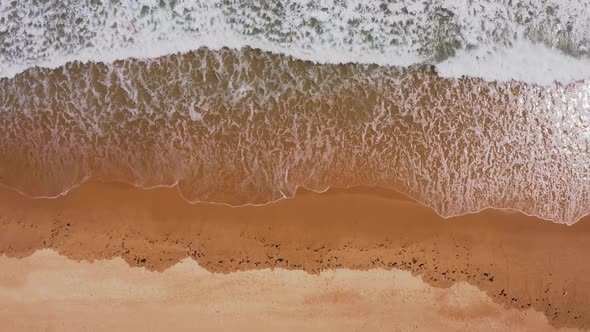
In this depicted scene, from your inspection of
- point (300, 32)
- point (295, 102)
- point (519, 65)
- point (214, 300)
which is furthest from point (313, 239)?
point (519, 65)

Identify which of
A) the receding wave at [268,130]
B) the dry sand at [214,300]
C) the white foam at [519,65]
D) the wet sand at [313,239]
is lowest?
the dry sand at [214,300]

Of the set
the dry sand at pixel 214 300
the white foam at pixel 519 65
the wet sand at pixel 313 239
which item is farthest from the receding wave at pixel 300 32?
the dry sand at pixel 214 300

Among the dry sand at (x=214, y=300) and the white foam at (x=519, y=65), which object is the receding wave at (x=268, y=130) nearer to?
the white foam at (x=519, y=65)

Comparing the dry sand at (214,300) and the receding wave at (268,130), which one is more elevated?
the receding wave at (268,130)

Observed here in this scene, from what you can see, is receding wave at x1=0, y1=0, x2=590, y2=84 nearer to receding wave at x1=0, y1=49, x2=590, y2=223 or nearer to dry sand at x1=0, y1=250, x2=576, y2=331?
receding wave at x1=0, y1=49, x2=590, y2=223

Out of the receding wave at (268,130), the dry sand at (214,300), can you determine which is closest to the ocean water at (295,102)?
the receding wave at (268,130)

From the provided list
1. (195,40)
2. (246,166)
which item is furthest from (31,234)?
(195,40)

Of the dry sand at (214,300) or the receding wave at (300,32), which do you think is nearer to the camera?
the dry sand at (214,300)
